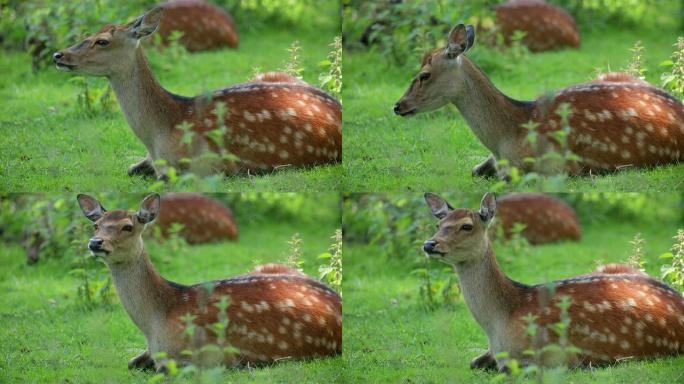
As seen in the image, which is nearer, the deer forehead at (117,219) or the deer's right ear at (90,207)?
the deer forehead at (117,219)

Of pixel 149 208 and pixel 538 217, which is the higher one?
pixel 149 208

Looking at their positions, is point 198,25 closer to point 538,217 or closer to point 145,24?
point 145,24

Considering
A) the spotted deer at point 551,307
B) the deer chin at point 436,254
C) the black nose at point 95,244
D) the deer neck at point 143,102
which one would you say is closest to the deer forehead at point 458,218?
the spotted deer at point 551,307

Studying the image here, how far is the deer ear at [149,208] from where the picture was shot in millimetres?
9883

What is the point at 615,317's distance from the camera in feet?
32.6

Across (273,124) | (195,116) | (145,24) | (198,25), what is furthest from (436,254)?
(198,25)

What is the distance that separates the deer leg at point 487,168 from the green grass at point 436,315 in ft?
3.38

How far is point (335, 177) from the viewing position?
Answer: 10.7 metres

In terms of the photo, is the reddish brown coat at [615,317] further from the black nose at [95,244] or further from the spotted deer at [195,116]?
the black nose at [95,244]

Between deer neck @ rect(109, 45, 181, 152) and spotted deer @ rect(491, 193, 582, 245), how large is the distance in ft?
9.28

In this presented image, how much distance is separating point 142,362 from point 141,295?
0.45m

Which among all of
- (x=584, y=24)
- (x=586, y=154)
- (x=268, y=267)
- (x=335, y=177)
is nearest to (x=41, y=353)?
(x=268, y=267)

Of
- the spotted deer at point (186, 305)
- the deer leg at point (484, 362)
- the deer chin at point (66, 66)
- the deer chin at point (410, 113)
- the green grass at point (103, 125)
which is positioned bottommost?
the deer leg at point (484, 362)

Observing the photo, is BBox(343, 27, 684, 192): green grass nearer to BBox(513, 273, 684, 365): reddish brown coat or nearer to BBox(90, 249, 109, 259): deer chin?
BBox(513, 273, 684, 365): reddish brown coat
